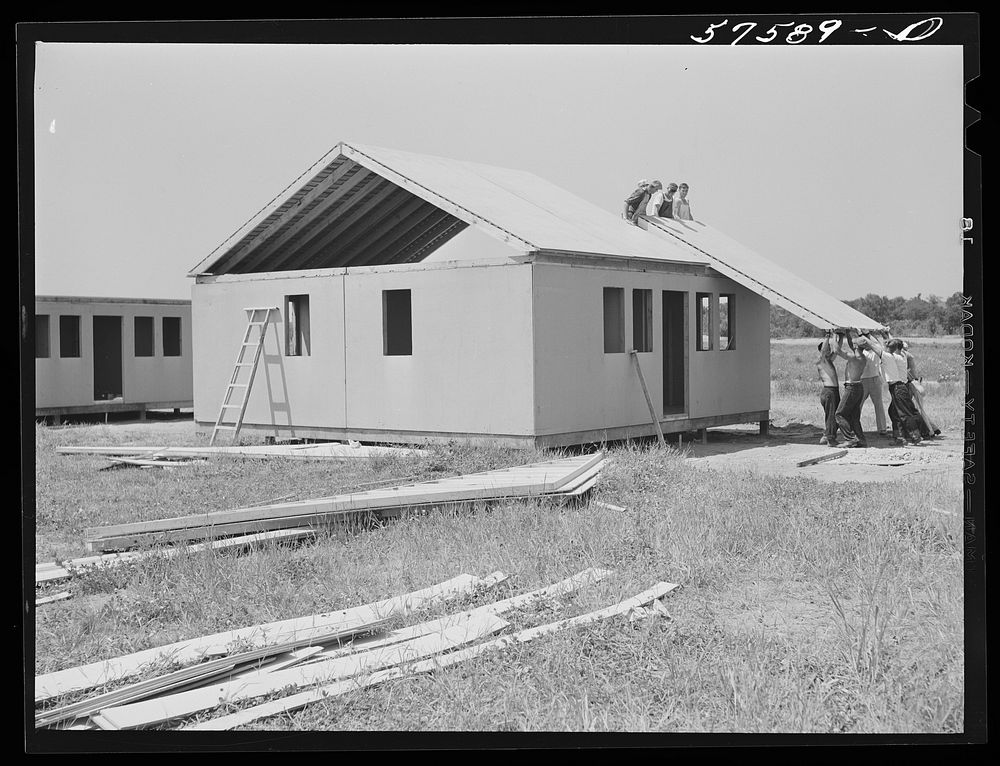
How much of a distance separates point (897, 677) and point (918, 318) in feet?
75.4

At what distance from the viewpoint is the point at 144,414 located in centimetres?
2400

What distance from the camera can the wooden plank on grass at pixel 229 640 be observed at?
590 centimetres

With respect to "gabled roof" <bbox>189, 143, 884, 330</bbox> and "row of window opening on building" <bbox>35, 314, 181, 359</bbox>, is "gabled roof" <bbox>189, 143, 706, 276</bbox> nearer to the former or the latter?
"gabled roof" <bbox>189, 143, 884, 330</bbox>

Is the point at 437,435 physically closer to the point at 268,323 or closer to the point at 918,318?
the point at 268,323

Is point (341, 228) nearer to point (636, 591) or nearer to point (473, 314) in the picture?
point (473, 314)

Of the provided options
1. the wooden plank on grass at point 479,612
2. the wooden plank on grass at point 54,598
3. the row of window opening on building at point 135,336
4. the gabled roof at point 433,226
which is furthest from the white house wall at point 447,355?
the row of window opening on building at point 135,336

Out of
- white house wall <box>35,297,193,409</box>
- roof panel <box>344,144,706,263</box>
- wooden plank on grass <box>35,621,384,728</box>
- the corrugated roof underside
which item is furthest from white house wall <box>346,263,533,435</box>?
white house wall <box>35,297,193,409</box>

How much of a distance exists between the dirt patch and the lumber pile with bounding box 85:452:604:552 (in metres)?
3.25

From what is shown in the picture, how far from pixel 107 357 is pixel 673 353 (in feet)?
45.4

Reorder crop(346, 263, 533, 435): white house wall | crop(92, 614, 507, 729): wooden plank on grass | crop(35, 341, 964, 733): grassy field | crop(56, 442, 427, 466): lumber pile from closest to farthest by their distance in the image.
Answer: crop(92, 614, 507, 729): wooden plank on grass < crop(35, 341, 964, 733): grassy field < crop(346, 263, 533, 435): white house wall < crop(56, 442, 427, 466): lumber pile

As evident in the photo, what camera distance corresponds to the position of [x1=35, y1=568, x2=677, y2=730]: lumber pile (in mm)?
5508

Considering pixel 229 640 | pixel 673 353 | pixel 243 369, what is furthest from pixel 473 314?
pixel 229 640

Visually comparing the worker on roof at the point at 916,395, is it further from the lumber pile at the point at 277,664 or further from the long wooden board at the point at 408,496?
the lumber pile at the point at 277,664

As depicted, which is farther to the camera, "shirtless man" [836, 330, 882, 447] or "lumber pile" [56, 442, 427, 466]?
"shirtless man" [836, 330, 882, 447]
